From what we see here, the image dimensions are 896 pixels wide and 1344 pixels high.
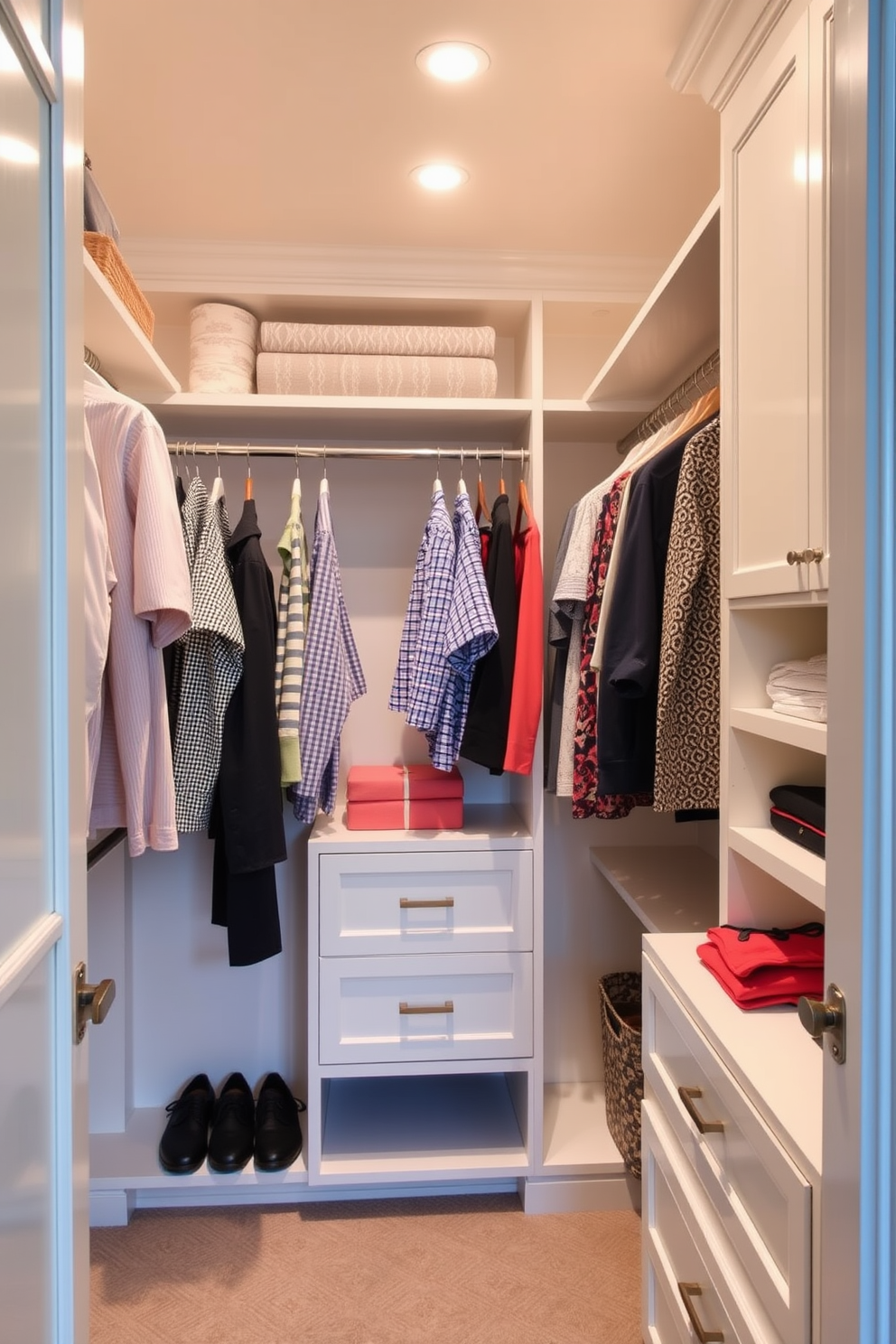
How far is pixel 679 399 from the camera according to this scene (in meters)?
1.91

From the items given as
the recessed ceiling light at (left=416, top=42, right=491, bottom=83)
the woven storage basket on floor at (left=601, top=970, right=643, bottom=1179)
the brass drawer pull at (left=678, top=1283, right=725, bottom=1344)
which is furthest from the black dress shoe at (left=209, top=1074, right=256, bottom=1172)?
the recessed ceiling light at (left=416, top=42, right=491, bottom=83)

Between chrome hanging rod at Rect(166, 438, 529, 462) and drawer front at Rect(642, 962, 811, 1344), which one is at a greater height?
chrome hanging rod at Rect(166, 438, 529, 462)

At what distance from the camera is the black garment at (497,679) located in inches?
78.3

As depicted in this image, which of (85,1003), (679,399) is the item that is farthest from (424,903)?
(679,399)

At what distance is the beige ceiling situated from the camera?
1.37 meters

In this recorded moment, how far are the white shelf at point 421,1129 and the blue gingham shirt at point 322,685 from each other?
0.86 meters

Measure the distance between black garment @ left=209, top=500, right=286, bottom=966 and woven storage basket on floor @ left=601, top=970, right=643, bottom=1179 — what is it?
0.86 metres

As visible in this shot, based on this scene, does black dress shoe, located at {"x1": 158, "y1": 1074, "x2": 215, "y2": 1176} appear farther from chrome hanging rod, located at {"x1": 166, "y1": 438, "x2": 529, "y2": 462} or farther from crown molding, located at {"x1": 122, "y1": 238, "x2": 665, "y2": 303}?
crown molding, located at {"x1": 122, "y1": 238, "x2": 665, "y2": 303}

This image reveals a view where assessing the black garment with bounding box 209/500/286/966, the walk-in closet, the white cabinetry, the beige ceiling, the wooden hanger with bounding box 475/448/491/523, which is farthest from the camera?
the wooden hanger with bounding box 475/448/491/523

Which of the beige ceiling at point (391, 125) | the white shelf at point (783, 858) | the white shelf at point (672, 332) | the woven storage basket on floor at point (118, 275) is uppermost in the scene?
the beige ceiling at point (391, 125)

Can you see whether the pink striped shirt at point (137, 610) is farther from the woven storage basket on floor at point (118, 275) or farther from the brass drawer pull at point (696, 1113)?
the brass drawer pull at point (696, 1113)

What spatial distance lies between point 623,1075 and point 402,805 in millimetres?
837

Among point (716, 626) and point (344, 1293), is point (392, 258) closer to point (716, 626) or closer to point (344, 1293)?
point (716, 626)

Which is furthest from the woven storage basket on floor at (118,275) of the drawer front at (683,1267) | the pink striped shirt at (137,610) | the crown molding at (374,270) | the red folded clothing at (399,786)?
the drawer front at (683,1267)
